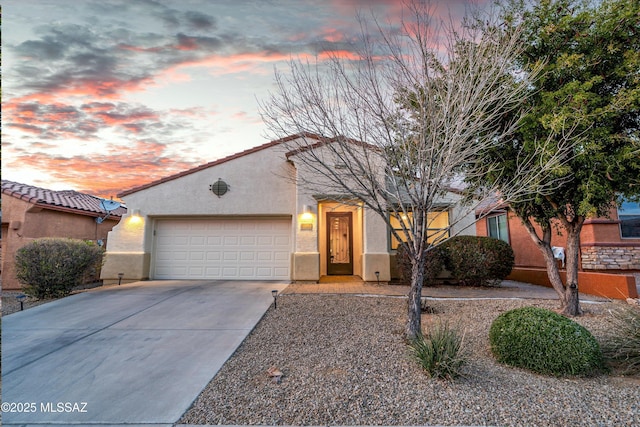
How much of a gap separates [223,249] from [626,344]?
34.6 ft

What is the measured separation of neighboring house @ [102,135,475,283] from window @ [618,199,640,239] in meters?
5.34

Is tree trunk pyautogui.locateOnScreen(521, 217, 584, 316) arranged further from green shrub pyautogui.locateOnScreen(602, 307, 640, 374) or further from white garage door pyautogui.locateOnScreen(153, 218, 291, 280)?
white garage door pyautogui.locateOnScreen(153, 218, 291, 280)

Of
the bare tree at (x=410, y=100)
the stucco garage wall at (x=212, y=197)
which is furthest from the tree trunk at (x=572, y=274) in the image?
the stucco garage wall at (x=212, y=197)

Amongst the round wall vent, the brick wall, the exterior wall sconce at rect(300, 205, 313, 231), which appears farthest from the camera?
the round wall vent

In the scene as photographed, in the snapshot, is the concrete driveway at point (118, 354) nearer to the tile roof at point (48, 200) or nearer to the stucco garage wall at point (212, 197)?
the stucco garage wall at point (212, 197)

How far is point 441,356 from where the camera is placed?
12.1ft

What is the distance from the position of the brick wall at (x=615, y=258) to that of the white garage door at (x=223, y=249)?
35.1ft

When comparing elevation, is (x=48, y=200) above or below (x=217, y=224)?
above

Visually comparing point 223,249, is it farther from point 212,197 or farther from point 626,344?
point 626,344

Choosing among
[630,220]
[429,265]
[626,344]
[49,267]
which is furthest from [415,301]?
[630,220]

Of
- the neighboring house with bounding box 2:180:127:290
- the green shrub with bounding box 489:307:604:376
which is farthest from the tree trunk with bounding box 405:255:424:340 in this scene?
the neighboring house with bounding box 2:180:127:290

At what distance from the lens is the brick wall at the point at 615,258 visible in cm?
1081

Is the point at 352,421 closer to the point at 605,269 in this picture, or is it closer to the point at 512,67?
the point at 512,67

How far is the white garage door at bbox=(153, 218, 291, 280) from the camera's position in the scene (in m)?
11.4
